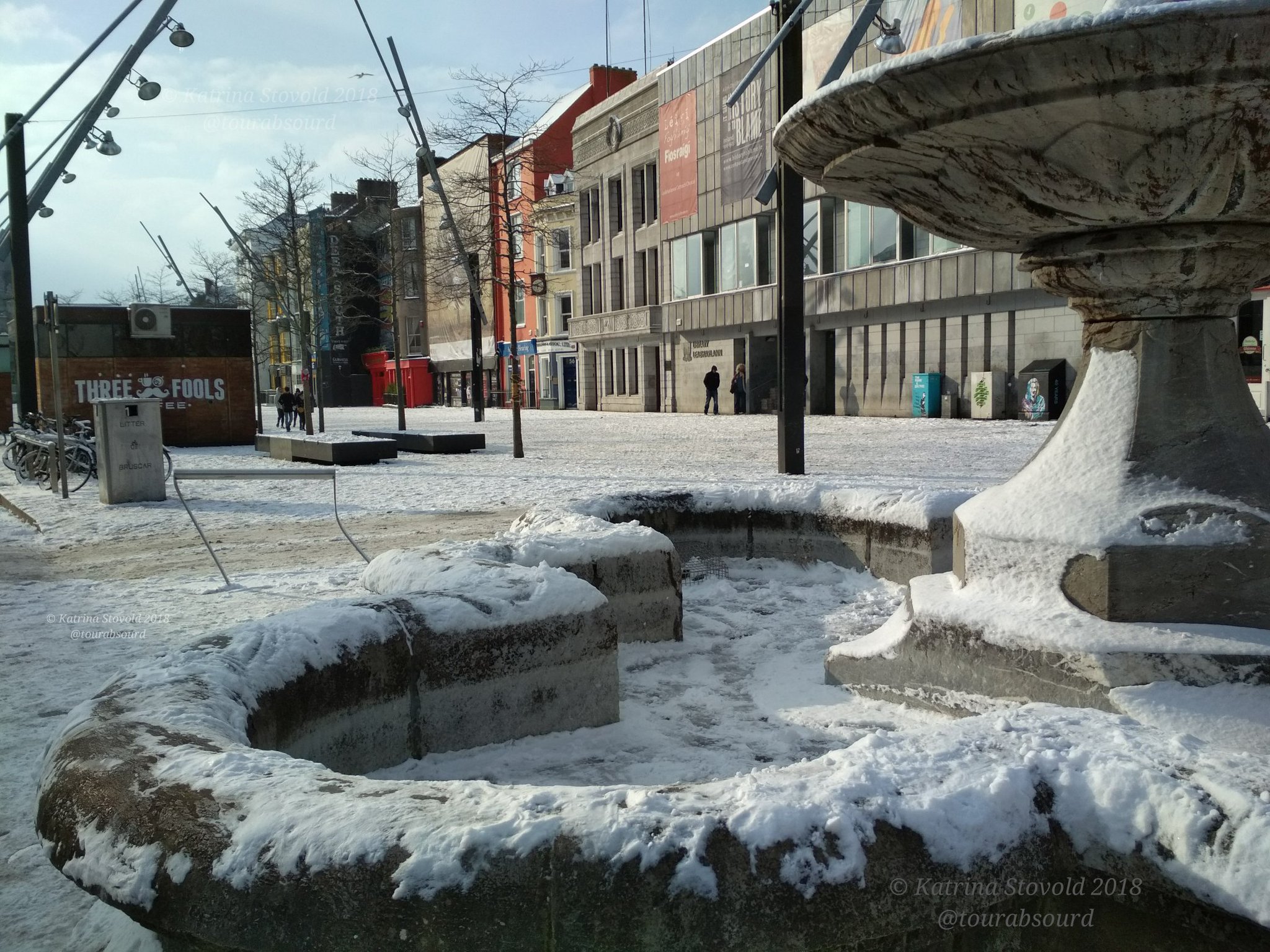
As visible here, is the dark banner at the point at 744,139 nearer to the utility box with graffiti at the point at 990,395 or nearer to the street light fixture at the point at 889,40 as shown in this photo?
the utility box with graffiti at the point at 990,395

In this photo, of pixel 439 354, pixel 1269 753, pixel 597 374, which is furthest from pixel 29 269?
pixel 439 354

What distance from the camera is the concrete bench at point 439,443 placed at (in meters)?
17.7

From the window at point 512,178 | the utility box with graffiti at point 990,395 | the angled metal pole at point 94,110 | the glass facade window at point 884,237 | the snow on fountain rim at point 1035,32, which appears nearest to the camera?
the snow on fountain rim at point 1035,32

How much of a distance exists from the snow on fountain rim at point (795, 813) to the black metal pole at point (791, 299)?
896 centimetres

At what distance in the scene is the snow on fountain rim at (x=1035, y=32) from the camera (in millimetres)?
2326

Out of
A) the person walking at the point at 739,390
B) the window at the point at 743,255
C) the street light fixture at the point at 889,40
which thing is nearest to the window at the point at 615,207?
the window at the point at 743,255

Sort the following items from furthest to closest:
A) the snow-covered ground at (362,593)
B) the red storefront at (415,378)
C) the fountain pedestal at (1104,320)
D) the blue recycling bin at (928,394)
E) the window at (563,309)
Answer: the red storefront at (415,378) → the window at (563,309) → the blue recycling bin at (928,394) → the snow-covered ground at (362,593) → the fountain pedestal at (1104,320)

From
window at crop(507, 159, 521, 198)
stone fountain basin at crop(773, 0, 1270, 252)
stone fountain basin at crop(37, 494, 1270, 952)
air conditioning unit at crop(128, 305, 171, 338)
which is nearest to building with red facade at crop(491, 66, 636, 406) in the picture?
air conditioning unit at crop(128, 305, 171, 338)

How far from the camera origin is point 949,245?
24859mm

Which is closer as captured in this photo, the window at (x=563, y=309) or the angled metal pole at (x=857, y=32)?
the angled metal pole at (x=857, y=32)

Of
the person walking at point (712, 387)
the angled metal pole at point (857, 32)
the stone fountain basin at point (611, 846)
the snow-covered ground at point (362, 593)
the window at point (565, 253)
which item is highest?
the window at point (565, 253)

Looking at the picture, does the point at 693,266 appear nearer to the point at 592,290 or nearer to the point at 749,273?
the point at 749,273

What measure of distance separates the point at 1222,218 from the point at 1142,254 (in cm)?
24

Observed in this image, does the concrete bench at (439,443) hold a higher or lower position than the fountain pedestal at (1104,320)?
lower
